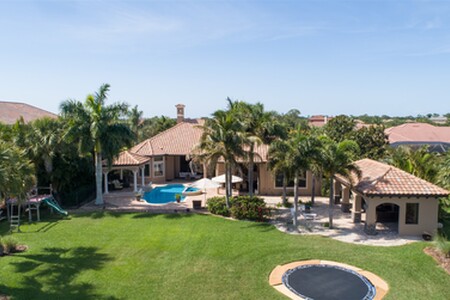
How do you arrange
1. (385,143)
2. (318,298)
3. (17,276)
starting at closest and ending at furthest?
(318,298), (17,276), (385,143)

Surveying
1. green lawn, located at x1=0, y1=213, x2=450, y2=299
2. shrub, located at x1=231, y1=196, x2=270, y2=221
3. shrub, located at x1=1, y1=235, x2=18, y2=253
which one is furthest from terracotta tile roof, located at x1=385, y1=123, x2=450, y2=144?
shrub, located at x1=1, y1=235, x2=18, y2=253

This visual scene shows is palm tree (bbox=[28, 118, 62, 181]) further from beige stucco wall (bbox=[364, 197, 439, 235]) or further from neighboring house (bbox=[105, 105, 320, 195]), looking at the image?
beige stucco wall (bbox=[364, 197, 439, 235])

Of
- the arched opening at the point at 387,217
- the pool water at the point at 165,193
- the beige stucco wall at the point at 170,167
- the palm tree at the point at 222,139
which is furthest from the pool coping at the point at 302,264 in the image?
the beige stucco wall at the point at 170,167

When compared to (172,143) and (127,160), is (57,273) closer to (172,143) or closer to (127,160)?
(127,160)

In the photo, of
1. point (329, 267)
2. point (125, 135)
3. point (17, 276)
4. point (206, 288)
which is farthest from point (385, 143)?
point (17, 276)

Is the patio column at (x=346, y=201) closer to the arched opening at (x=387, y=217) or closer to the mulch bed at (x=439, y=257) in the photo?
the arched opening at (x=387, y=217)

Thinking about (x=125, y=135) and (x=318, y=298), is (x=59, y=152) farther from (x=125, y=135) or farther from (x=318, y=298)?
(x=318, y=298)
